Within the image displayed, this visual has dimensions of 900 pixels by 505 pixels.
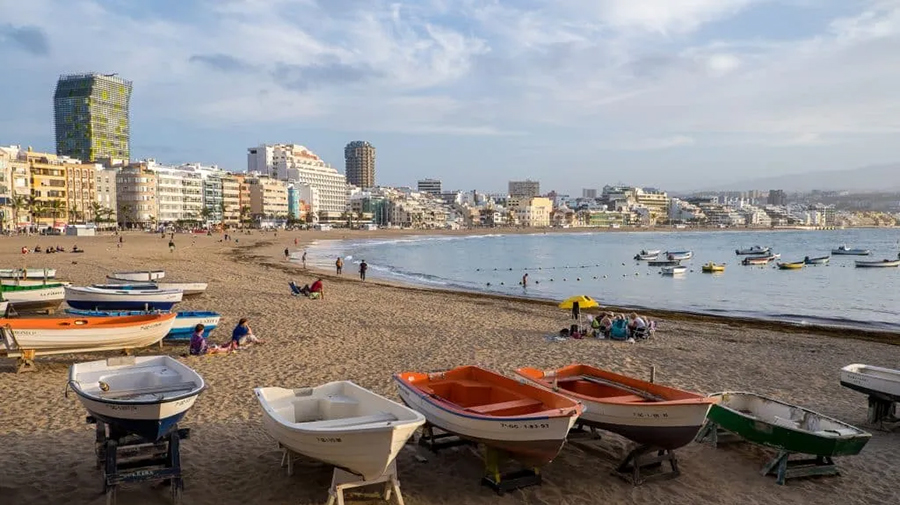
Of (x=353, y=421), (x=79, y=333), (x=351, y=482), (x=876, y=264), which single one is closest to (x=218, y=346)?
(x=79, y=333)

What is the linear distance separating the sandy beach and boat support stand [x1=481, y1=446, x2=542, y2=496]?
0.12 m

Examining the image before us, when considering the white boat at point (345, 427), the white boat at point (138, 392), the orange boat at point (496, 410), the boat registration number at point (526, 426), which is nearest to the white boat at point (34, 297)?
the white boat at point (138, 392)

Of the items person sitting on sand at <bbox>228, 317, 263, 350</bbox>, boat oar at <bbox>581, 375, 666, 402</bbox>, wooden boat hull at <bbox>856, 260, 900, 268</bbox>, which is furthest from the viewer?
wooden boat hull at <bbox>856, 260, 900, 268</bbox>

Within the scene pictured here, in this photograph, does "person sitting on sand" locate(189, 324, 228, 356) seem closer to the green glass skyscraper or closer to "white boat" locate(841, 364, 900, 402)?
"white boat" locate(841, 364, 900, 402)

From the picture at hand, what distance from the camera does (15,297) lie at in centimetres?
2023

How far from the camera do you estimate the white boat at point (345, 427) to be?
6.85 m

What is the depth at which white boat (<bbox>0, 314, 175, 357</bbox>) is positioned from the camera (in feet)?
42.6

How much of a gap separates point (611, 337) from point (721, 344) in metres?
3.66

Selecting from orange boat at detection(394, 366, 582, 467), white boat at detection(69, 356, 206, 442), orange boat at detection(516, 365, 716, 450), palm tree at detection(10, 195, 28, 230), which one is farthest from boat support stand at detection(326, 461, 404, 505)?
palm tree at detection(10, 195, 28, 230)

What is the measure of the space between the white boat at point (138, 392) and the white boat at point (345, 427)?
3.40ft

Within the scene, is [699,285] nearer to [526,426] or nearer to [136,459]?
[526,426]

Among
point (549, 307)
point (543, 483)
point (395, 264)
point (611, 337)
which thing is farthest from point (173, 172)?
point (543, 483)

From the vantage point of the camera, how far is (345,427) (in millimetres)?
6984

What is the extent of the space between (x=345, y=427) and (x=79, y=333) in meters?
9.22
